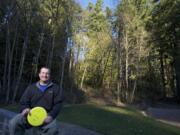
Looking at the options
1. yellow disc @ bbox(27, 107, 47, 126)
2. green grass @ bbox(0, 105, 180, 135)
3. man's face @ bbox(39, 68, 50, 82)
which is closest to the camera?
yellow disc @ bbox(27, 107, 47, 126)

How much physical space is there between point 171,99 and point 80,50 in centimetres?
1337

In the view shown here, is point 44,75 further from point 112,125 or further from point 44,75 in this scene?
point 112,125

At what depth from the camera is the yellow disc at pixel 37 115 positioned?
20.4 feet

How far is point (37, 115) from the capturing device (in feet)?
20.4

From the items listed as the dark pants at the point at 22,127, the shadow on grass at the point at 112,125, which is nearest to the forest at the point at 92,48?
the shadow on grass at the point at 112,125

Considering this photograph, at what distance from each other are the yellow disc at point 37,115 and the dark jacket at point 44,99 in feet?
0.59

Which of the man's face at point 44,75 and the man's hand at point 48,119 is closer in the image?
the man's hand at point 48,119

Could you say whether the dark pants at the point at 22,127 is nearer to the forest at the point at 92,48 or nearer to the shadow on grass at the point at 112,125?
the shadow on grass at the point at 112,125

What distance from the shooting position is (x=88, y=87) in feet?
164

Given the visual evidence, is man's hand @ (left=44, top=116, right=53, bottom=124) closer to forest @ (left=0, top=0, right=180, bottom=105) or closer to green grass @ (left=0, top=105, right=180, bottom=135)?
green grass @ (left=0, top=105, right=180, bottom=135)

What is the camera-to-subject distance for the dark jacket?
21.2ft

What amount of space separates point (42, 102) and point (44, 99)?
55mm

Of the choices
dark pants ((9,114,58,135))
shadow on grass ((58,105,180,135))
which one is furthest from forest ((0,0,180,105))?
dark pants ((9,114,58,135))

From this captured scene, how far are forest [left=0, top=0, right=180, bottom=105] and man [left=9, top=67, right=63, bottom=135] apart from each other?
79.3ft
